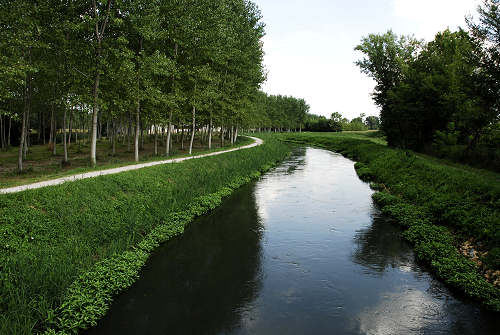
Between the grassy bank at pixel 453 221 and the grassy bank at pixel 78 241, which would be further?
the grassy bank at pixel 453 221

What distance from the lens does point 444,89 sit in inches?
1276

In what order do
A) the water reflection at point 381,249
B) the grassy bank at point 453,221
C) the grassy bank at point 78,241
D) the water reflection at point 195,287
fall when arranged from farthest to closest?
the water reflection at point 381,249, the grassy bank at point 453,221, the water reflection at point 195,287, the grassy bank at point 78,241

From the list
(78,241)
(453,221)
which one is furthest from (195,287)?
(453,221)

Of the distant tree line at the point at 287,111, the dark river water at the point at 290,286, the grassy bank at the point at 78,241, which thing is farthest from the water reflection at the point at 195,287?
the distant tree line at the point at 287,111

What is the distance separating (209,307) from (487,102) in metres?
21.4

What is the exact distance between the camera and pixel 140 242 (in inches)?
478

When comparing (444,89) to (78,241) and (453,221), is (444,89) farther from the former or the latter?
(78,241)

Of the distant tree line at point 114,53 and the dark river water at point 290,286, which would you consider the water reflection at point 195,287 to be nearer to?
the dark river water at point 290,286

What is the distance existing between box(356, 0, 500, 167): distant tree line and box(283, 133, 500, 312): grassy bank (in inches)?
187

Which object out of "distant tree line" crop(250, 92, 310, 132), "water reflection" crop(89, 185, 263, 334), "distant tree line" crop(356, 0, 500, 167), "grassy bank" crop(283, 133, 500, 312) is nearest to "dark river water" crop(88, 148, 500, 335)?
"water reflection" crop(89, 185, 263, 334)

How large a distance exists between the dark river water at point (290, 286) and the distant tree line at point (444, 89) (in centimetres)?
1183

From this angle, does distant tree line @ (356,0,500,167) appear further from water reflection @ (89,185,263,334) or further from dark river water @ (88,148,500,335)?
water reflection @ (89,185,263,334)

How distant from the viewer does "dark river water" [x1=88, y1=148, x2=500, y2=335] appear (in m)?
7.99

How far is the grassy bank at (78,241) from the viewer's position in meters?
7.28
